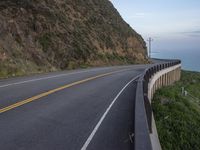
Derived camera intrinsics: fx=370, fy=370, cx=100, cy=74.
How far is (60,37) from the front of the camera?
44.9 m

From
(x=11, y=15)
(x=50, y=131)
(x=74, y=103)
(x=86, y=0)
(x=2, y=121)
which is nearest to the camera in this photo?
(x=50, y=131)

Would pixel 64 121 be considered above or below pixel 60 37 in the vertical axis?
below

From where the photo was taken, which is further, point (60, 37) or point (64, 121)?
point (60, 37)

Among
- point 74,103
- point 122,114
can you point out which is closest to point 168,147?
point 122,114

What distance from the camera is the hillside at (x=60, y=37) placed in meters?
33.9

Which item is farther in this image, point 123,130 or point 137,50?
point 137,50

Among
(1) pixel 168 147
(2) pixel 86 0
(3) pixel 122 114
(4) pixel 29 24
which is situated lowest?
(1) pixel 168 147

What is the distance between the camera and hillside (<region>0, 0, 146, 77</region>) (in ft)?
111

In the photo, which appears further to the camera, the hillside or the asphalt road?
the hillside

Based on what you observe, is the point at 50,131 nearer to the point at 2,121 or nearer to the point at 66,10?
the point at 2,121

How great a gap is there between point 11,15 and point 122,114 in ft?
98.7

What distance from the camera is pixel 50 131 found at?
9.33 meters

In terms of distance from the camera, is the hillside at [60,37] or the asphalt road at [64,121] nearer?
the asphalt road at [64,121]

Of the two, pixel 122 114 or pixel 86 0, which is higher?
pixel 86 0
